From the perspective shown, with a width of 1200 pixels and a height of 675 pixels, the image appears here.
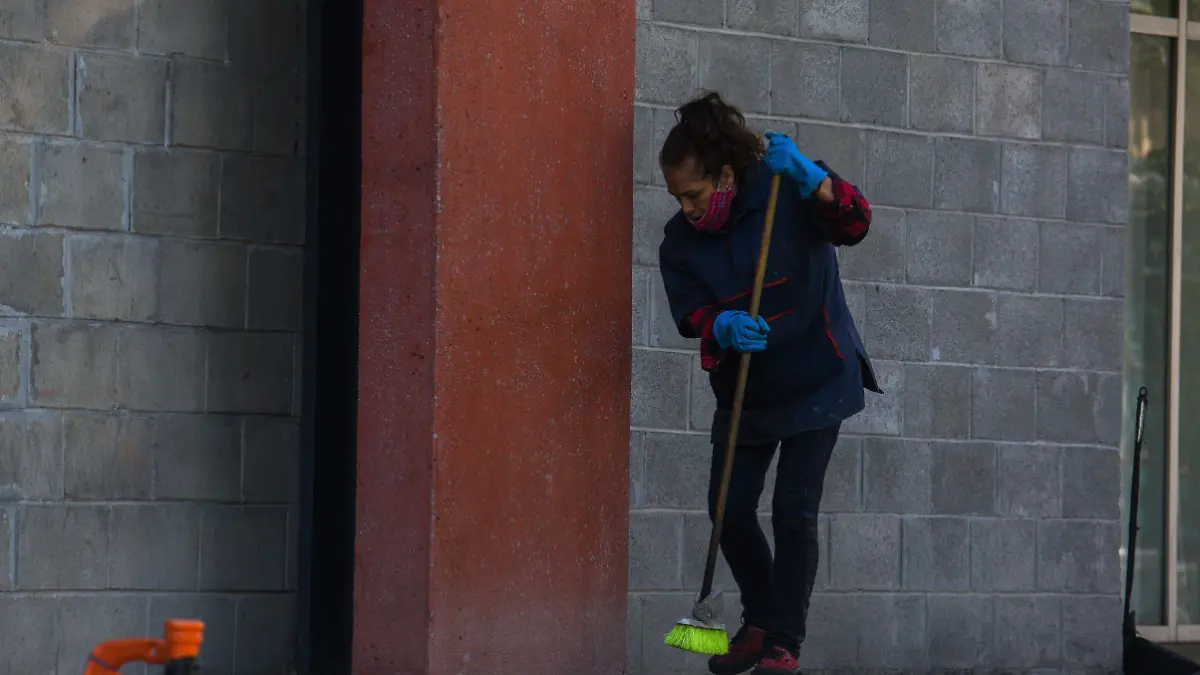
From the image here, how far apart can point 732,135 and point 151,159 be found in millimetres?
1920

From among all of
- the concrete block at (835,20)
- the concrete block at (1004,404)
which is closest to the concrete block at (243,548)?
the concrete block at (835,20)

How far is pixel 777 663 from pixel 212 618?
1910 mm

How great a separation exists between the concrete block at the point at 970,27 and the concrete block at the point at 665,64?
1108 mm

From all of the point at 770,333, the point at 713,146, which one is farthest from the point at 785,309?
the point at 713,146

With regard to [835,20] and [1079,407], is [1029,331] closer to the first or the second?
[1079,407]

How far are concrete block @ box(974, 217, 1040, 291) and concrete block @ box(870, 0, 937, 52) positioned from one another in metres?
0.75

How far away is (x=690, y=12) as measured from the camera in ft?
22.1

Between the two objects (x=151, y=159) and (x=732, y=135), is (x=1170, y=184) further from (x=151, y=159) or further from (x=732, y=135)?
(x=151, y=159)

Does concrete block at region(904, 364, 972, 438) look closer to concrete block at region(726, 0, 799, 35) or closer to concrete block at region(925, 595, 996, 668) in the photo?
concrete block at region(925, 595, 996, 668)

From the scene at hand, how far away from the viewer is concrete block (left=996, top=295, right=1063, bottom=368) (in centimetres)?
731

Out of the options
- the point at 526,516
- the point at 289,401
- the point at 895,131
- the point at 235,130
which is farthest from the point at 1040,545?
the point at 235,130

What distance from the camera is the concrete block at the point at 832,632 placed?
689 cm

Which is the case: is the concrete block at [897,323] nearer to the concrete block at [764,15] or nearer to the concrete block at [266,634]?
the concrete block at [764,15]

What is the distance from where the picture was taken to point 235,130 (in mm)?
6105
